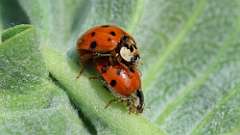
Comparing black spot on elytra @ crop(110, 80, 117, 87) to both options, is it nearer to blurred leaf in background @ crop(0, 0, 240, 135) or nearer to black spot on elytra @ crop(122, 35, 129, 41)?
blurred leaf in background @ crop(0, 0, 240, 135)

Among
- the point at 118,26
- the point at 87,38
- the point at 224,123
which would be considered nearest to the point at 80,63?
the point at 87,38

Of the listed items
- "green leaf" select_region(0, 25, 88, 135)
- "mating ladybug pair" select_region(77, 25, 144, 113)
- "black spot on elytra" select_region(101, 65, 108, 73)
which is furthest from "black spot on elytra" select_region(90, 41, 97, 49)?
"green leaf" select_region(0, 25, 88, 135)

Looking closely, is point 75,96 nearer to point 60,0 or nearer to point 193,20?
point 60,0

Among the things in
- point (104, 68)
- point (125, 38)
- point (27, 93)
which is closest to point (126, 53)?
point (125, 38)

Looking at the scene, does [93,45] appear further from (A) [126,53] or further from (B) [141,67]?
(B) [141,67]

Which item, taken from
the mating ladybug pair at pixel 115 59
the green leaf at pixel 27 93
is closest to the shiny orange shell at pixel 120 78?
the mating ladybug pair at pixel 115 59

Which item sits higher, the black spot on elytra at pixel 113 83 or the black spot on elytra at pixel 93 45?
the black spot on elytra at pixel 93 45

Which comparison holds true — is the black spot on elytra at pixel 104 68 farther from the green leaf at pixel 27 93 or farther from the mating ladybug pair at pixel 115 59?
the green leaf at pixel 27 93
